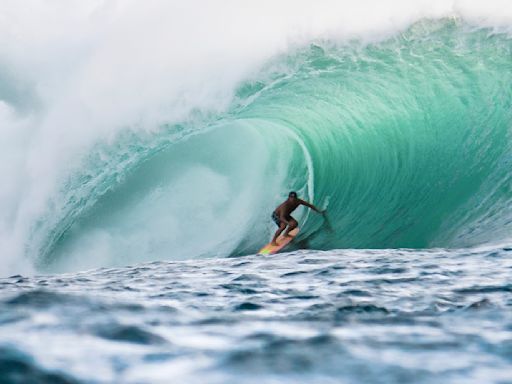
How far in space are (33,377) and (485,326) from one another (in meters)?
1.39

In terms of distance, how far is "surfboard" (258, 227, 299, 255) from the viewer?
8.14m

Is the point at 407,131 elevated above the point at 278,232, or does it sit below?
above

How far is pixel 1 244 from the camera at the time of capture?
434 inches

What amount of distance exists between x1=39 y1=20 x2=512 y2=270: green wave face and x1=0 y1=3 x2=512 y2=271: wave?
24 mm

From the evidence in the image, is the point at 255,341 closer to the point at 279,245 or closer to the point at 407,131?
the point at 279,245

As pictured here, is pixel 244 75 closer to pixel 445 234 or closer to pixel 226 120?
pixel 226 120

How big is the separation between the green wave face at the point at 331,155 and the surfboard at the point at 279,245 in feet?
0.89

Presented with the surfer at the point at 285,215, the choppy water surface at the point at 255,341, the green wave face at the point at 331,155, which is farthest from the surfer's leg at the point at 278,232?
the choppy water surface at the point at 255,341

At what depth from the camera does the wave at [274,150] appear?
9547 millimetres

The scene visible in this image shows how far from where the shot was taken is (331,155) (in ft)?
36.3

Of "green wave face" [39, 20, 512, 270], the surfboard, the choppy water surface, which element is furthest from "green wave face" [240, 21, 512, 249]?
the choppy water surface

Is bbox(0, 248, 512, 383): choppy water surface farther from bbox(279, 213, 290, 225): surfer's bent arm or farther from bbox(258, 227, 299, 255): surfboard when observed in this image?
bbox(279, 213, 290, 225): surfer's bent arm

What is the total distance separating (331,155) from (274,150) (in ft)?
4.74

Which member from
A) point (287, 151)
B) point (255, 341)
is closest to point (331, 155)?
point (287, 151)
